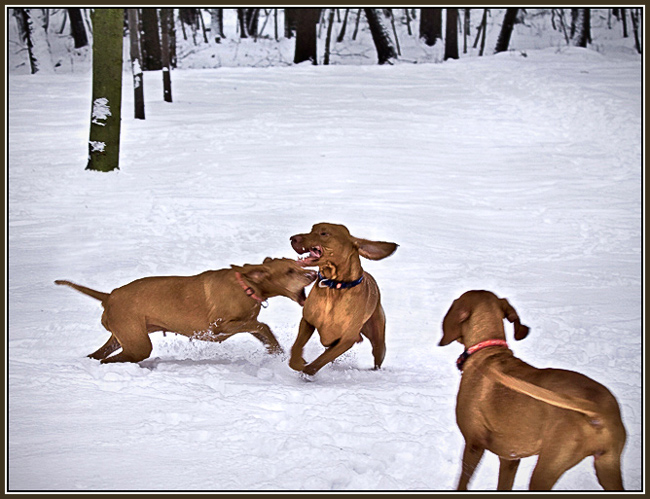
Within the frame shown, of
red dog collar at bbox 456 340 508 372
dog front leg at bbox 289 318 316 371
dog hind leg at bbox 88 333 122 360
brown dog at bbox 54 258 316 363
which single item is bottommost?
dog hind leg at bbox 88 333 122 360

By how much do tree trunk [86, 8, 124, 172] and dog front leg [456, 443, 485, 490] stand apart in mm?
10228

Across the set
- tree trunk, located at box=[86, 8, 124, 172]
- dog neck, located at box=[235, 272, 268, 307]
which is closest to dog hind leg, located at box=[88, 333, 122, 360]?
dog neck, located at box=[235, 272, 268, 307]

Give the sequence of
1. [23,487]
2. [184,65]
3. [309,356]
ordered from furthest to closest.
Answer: [184,65] → [309,356] → [23,487]

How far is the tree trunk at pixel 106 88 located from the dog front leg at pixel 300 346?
327 inches

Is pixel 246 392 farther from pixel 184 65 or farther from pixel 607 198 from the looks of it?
pixel 184 65

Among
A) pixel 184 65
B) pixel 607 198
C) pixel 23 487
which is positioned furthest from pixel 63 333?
pixel 184 65

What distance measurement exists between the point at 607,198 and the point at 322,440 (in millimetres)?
9879

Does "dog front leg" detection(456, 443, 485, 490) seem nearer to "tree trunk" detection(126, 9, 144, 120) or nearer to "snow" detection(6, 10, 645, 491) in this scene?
"snow" detection(6, 10, 645, 491)

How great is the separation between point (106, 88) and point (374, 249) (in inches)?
331

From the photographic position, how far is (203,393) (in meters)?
4.75

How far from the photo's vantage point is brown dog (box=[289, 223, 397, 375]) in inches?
203

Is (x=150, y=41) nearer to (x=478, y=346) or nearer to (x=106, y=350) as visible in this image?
(x=106, y=350)

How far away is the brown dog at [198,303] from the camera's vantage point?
17.8 feet

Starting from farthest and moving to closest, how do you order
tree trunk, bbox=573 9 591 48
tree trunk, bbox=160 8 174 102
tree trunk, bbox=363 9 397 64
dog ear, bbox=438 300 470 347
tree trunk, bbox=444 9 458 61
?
tree trunk, bbox=573 9 591 48 → tree trunk, bbox=444 9 458 61 → tree trunk, bbox=363 9 397 64 → tree trunk, bbox=160 8 174 102 → dog ear, bbox=438 300 470 347
